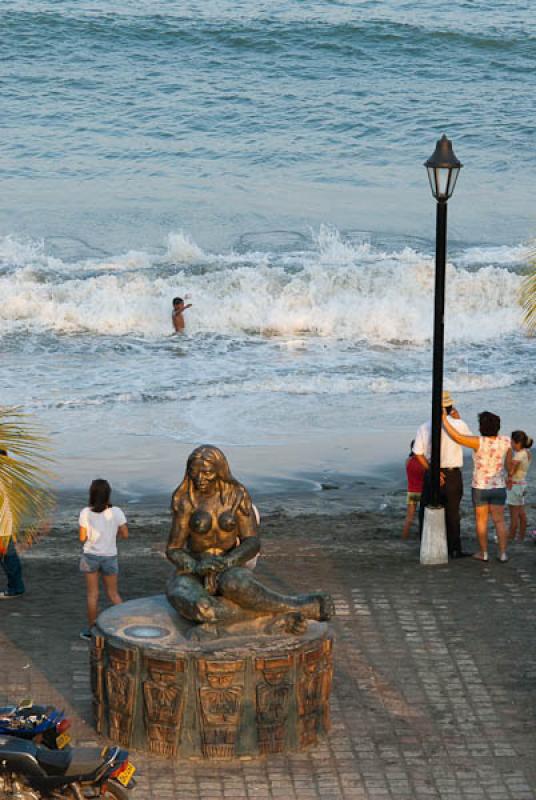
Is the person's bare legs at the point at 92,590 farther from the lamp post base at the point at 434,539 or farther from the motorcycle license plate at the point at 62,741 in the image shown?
the lamp post base at the point at 434,539

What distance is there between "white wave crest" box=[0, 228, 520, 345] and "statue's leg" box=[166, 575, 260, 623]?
1847cm

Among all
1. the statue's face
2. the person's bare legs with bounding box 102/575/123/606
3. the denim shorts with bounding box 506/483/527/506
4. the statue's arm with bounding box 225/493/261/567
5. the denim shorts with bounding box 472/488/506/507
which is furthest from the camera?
the denim shorts with bounding box 506/483/527/506

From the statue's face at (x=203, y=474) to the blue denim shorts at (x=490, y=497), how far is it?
447 centimetres

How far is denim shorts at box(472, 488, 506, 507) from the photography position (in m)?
14.5

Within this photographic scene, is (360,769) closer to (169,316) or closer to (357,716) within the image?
(357,716)

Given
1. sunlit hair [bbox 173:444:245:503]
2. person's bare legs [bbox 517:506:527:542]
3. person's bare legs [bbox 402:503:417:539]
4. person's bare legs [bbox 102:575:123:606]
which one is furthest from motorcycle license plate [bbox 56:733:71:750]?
person's bare legs [bbox 517:506:527:542]

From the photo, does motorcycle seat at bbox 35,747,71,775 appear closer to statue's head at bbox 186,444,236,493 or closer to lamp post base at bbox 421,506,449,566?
statue's head at bbox 186,444,236,493

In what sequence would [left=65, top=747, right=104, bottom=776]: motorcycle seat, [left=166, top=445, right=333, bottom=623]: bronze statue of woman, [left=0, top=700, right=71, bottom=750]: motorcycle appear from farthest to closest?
1. [left=166, top=445, right=333, bottom=623]: bronze statue of woman
2. [left=0, top=700, right=71, bottom=750]: motorcycle
3. [left=65, top=747, right=104, bottom=776]: motorcycle seat

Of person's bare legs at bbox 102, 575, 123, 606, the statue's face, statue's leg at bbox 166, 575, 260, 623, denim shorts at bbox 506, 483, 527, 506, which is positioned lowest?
person's bare legs at bbox 102, 575, 123, 606

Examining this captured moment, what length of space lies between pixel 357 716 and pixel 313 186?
32.5 m

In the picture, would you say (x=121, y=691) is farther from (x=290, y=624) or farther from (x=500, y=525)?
(x=500, y=525)

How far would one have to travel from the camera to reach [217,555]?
426 inches

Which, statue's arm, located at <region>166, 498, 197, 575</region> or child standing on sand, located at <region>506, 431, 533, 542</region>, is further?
child standing on sand, located at <region>506, 431, 533, 542</region>

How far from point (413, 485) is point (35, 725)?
653cm
